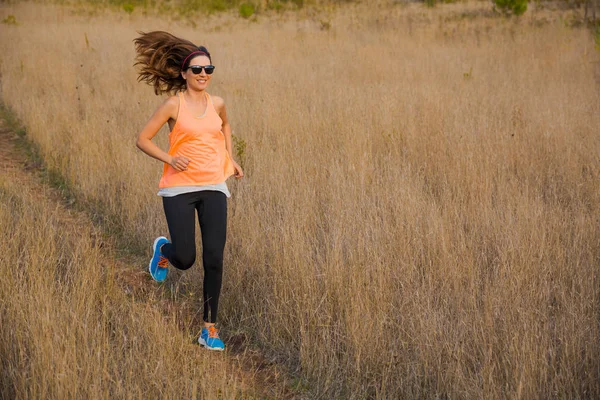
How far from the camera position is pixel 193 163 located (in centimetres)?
327

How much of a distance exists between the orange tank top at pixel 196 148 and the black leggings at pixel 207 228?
87 mm

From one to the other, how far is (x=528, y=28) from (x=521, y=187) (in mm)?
10945

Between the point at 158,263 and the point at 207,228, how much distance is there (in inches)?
32.2

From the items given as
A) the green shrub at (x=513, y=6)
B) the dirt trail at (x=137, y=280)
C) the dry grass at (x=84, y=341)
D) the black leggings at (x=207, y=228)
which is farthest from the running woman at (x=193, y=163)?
the green shrub at (x=513, y=6)

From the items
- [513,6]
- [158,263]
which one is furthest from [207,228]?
[513,6]

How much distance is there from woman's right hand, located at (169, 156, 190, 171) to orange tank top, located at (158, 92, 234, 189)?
0.07m

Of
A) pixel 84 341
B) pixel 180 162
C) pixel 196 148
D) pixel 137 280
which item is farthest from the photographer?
pixel 137 280

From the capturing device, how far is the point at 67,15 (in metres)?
22.2

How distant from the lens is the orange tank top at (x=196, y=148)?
3266 millimetres

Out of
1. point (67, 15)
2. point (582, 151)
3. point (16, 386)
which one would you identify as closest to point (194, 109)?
point (16, 386)

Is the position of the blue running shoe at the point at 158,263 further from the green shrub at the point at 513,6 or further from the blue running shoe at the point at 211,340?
the green shrub at the point at 513,6

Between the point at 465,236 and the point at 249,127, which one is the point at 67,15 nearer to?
the point at 249,127

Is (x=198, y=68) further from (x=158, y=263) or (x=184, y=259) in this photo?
(x=158, y=263)

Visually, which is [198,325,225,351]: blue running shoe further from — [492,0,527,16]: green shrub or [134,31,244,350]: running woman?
[492,0,527,16]: green shrub
